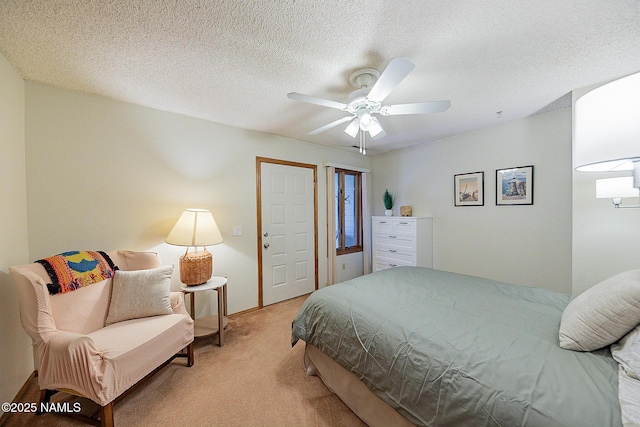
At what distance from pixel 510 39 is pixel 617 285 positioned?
145cm

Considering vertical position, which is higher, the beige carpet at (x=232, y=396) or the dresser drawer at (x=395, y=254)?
the dresser drawer at (x=395, y=254)

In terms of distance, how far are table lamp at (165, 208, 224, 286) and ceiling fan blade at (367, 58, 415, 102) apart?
182 cm

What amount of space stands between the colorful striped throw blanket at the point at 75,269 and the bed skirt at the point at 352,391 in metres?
1.66

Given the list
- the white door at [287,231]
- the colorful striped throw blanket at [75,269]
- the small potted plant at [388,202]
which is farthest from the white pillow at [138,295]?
the small potted plant at [388,202]

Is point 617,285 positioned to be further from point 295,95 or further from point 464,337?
point 295,95

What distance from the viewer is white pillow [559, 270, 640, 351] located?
3.13ft

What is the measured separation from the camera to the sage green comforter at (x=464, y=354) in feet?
2.68

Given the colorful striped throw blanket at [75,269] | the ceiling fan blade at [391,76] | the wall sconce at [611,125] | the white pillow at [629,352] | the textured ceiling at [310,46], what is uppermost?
the textured ceiling at [310,46]

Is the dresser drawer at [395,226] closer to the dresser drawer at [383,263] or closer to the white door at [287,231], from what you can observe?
the dresser drawer at [383,263]

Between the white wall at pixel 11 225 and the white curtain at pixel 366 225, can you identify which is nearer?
the white wall at pixel 11 225

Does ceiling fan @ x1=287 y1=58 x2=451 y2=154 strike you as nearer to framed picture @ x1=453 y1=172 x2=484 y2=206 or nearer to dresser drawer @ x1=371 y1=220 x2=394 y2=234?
framed picture @ x1=453 y1=172 x2=484 y2=206

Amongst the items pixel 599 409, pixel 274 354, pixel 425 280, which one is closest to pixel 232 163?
pixel 274 354

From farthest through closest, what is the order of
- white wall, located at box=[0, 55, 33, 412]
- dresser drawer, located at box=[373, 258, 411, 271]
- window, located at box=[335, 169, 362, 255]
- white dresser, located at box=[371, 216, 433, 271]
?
window, located at box=[335, 169, 362, 255] → dresser drawer, located at box=[373, 258, 411, 271] → white dresser, located at box=[371, 216, 433, 271] → white wall, located at box=[0, 55, 33, 412]

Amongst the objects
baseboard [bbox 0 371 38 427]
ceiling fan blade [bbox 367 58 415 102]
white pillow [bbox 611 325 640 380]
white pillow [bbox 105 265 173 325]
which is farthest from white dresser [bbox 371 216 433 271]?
baseboard [bbox 0 371 38 427]
